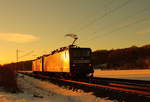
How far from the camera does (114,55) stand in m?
80.2

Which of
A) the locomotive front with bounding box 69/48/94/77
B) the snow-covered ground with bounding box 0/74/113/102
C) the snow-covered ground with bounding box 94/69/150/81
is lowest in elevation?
the snow-covered ground with bounding box 0/74/113/102

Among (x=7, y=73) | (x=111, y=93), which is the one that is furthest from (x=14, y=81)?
(x=111, y=93)

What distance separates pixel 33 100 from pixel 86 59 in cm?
1287

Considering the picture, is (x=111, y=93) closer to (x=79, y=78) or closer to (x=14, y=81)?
(x=14, y=81)

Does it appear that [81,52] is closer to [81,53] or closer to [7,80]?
[81,53]

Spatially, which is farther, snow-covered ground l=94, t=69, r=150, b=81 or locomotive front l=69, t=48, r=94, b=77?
snow-covered ground l=94, t=69, r=150, b=81

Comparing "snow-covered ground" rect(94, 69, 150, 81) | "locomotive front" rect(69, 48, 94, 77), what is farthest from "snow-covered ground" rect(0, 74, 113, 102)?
"snow-covered ground" rect(94, 69, 150, 81)

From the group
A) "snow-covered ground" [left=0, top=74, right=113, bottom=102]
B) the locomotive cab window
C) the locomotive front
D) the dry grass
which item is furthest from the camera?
the locomotive cab window

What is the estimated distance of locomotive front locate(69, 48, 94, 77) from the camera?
22.6 m

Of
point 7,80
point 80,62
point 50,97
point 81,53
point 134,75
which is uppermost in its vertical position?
point 81,53

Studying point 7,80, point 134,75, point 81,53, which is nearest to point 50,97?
point 7,80

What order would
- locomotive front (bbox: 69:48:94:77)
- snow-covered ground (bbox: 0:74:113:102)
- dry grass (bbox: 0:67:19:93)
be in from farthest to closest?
1. locomotive front (bbox: 69:48:94:77)
2. dry grass (bbox: 0:67:19:93)
3. snow-covered ground (bbox: 0:74:113:102)

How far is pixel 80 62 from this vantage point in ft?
76.0

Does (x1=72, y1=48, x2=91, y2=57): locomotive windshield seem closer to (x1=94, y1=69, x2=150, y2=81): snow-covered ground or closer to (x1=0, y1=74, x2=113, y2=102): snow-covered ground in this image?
(x1=94, y1=69, x2=150, y2=81): snow-covered ground
